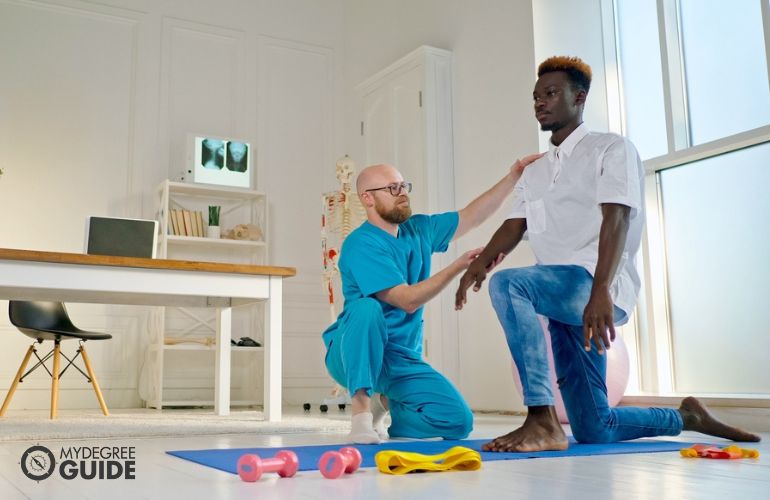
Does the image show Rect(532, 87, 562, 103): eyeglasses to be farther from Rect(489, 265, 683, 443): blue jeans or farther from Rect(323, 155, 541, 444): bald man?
Rect(489, 265, 683, 443): blue jeans

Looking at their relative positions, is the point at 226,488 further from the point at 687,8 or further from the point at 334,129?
the point at 334,129

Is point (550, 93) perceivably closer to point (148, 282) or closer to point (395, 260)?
point (395, 260)

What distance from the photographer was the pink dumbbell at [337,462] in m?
1.76

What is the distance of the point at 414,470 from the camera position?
1.89 m

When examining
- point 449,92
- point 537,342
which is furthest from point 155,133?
point 537,342

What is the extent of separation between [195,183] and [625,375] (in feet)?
12.4

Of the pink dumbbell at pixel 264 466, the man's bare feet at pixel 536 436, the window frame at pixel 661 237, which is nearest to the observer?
the pink dumbbell at pixel 264 466

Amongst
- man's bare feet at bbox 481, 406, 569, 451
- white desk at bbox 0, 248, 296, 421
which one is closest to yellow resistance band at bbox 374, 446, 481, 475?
man's bare feet at bbox 481, 406, 569, 451

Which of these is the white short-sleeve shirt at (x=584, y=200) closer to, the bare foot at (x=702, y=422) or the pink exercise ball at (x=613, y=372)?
the bare foot at (x=702, y=422)

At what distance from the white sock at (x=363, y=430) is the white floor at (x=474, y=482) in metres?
0.61

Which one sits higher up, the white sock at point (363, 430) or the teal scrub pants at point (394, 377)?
the teal scrub pants at point (394, 377)

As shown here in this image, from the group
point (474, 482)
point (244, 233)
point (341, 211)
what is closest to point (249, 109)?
point (244, 233)

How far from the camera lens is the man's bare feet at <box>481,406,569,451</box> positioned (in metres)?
2.25

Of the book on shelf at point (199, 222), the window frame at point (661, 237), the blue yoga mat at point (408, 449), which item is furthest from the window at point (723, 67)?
the book on shelf at point (199, 222)
